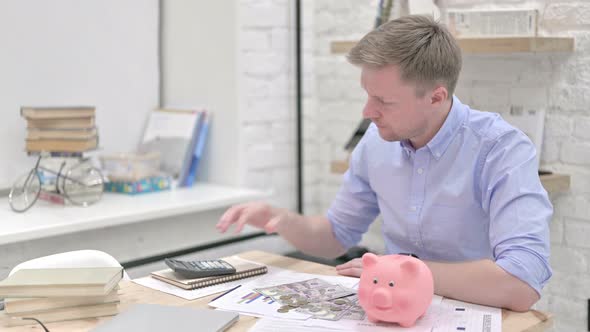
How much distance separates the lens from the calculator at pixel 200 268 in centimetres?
178

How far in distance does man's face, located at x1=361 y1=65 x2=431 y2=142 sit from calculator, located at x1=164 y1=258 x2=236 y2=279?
1.61 ft

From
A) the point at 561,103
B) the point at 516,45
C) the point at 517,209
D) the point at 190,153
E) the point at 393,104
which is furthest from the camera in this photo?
the point at 190,153

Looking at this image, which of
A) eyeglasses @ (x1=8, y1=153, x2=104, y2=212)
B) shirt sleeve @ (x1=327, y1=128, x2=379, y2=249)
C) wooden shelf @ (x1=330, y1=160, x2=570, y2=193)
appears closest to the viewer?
shirt sleeve @ (x1=327, y1=128, x2=379, y2=249)

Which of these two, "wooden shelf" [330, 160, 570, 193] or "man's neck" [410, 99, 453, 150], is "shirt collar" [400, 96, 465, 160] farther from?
"wooden shelf" [330, 160, 570, 193]

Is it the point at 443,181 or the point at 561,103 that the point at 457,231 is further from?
the point at 561,103

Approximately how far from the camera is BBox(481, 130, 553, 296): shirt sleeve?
1.65 m

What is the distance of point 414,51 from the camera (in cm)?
180

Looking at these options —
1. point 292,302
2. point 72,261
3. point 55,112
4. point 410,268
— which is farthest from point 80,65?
point 410,268

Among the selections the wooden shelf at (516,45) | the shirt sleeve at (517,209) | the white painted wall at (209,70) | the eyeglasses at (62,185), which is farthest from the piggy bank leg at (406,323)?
the white painted wall at (209,70)

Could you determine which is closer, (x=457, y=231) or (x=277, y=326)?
(x=277, y=326)

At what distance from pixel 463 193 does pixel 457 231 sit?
0.10 m

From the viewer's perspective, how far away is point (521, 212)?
1708 millimetres

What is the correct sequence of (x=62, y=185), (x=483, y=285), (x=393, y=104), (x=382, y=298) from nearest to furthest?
(x=382, y=298) → (x=483, y=285) → (x=393, y=104) → (x=62, y=185)

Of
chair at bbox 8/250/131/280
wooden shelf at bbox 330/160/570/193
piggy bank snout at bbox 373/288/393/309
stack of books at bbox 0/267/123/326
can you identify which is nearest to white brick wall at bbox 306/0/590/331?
wooden shelf at bbox 330/160/570/193
